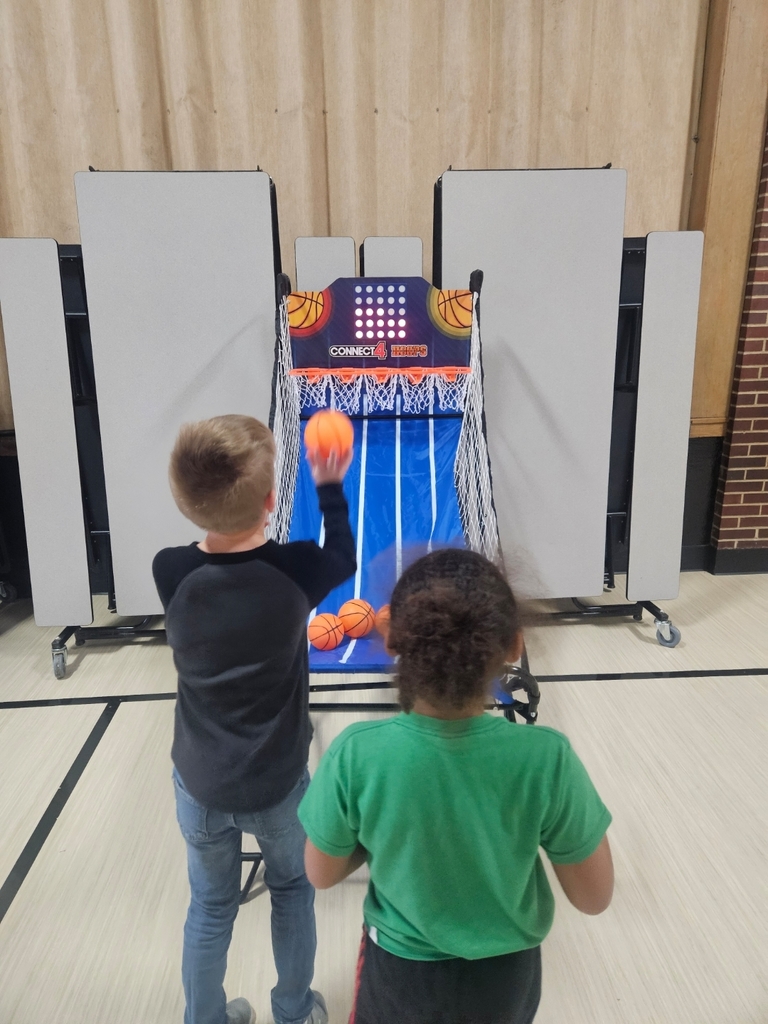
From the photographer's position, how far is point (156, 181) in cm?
235

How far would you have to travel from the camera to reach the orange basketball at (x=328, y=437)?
3.56 ft

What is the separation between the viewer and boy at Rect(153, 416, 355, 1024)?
37.8 inches

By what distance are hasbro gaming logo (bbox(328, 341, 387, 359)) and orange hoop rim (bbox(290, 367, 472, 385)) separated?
0.14 ft

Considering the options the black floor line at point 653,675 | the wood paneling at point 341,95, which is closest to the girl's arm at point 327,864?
the black floor line at point 653,675

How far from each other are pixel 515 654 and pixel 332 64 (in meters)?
3.05

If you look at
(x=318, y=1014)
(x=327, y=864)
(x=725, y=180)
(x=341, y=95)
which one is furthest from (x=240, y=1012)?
(x=725, y=180)

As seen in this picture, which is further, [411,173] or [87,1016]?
[411,173]

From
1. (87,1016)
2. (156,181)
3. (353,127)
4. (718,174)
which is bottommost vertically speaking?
(87,1016)

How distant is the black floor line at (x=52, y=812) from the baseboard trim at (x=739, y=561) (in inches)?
114

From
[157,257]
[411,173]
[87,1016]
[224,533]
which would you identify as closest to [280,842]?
[224,533]

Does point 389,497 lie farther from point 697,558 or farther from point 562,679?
point 697,558

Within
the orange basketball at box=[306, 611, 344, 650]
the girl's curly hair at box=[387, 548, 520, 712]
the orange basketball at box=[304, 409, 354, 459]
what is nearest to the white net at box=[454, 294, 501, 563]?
the orange basketball at box=[306, 611, 344, 650]

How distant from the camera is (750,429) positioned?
3262 mm

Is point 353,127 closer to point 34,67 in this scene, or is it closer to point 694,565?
point 34,67
